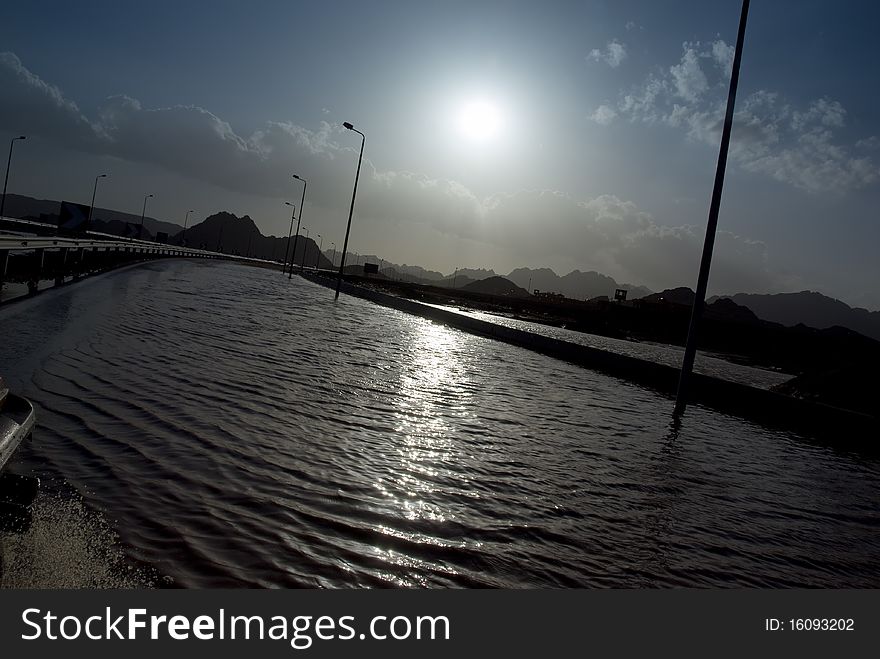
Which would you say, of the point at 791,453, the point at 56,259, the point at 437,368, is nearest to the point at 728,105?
the point at 791,453

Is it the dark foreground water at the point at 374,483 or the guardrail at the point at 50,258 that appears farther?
the guardrail at the point at 50,258

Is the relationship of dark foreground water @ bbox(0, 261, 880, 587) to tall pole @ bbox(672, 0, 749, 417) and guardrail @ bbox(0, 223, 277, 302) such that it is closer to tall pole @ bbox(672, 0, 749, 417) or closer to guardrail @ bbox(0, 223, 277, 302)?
tall pole @ bbox(672, 0, 749, 417)

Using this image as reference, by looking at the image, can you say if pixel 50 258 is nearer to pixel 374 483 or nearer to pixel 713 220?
pixel 374 483

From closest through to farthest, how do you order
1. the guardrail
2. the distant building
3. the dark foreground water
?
the dark foreground water
the guardrail
the distant building

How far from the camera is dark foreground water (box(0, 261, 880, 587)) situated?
389 centimetres

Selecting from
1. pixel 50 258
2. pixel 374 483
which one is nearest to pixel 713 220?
pixel 374 483

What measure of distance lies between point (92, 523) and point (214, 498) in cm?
96

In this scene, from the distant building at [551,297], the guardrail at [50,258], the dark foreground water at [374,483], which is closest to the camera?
the dark foreground water at [374,483]

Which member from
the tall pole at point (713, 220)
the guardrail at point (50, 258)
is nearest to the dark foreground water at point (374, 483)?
the tall pole at point (713, 220)

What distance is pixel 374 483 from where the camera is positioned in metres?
5.63

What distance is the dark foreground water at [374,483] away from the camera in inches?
153

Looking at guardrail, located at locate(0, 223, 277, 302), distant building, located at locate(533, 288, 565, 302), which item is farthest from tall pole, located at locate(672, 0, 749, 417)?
distant building, located at locate(533, 288, 565, 302)

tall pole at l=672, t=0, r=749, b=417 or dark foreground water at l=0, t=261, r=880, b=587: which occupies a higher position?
tall pole at l=672, t=0, r=749, b=417

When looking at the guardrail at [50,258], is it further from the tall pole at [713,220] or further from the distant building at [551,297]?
the distant building at [551,297]
